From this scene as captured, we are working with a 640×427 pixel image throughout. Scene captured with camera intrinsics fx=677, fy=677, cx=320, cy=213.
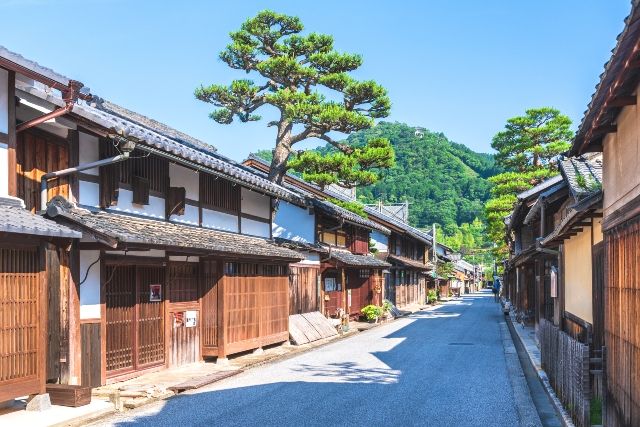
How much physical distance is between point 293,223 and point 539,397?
53.0 feet

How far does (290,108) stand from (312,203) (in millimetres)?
6305

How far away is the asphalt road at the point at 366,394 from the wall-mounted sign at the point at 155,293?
248 cm

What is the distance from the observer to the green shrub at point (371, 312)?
34844 mm

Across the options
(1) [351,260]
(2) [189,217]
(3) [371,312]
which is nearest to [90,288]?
(2) [189,217]

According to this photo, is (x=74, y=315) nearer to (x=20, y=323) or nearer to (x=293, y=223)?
(x=20, y=323)

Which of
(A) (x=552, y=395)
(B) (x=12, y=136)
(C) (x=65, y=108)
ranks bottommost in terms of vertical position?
(A) (x=552, y=395)

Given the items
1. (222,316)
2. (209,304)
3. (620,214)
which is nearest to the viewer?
(620,214)

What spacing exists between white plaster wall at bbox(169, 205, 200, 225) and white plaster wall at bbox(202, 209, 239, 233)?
0.41 m

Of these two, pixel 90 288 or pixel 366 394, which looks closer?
pixel 90 288

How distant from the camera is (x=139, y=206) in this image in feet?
49.2

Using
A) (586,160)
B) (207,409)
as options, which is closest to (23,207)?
(207,409)

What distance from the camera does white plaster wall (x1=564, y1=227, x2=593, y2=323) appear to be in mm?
12736

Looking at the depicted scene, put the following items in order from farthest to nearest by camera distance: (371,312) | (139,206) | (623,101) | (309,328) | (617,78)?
(371,312), (309,328), (139,206), (623,101), (617,78)

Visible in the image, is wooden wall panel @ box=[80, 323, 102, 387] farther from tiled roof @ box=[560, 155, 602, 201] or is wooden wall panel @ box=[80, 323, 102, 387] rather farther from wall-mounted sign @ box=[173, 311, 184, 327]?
tiled roof @ box=[560, 155, 602, 201]
